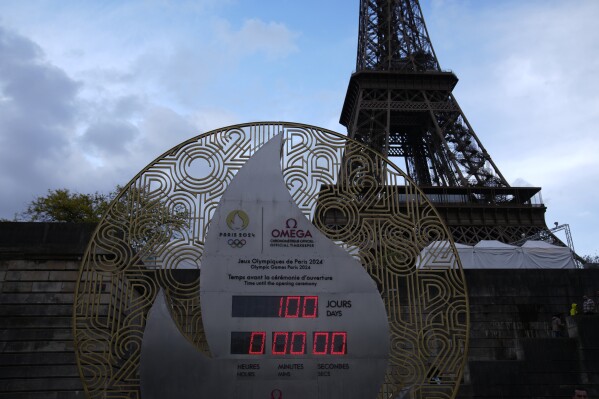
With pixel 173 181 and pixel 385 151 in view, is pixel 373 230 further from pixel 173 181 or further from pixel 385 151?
pixel 385 151

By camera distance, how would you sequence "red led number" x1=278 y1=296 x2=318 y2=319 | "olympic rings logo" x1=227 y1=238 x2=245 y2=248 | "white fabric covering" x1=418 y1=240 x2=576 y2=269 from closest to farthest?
"red led number" x1=278 y1=296 x2=318 y2=319 → "olympic rings logo" x1=227 y1=238 x2=245 y2=248 → "white fabric covering" x1=418 y1=240 x2=576 y2=269

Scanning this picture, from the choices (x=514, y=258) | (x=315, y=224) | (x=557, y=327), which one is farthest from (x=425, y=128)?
(x=315, y=224)

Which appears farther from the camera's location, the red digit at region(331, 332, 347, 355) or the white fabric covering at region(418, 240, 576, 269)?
the white fabric covering at region(418, 240, 576, 269)

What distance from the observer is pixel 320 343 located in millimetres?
8117

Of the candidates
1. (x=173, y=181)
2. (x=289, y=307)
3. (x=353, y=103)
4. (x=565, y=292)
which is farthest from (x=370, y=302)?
(x=353, y=103)

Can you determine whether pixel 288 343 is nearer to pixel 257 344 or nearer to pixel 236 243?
pixel 257 344

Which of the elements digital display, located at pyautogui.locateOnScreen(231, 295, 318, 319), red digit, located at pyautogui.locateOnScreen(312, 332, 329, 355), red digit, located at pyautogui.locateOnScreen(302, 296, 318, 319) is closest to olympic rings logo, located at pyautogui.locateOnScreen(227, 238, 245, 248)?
digital display, located at pyautogui.locateOnScreen(231, 295, 318, 319)

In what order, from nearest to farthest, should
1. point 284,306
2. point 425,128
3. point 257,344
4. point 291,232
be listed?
point 257,344 → point 284,306 → point 291,232 → point 425,128

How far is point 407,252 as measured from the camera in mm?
9523

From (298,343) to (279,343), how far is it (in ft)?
1.06

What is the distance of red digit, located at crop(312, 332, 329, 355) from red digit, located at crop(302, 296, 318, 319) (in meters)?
0.32

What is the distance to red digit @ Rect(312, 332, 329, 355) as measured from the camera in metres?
8.08

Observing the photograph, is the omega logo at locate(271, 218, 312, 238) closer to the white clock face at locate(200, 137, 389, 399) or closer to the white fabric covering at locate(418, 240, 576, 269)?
the white clock face at locate(200, 137, 389, 399)

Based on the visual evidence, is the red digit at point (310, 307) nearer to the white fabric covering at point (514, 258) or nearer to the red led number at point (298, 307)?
the red led number at point (298, 307)
